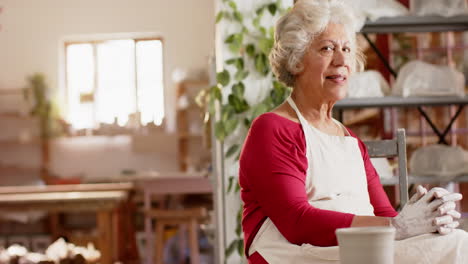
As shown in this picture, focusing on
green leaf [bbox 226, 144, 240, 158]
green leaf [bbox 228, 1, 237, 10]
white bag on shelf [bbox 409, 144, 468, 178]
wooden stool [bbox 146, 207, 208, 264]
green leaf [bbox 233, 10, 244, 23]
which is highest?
green leaf [bbox 228, 1, 237, 10]

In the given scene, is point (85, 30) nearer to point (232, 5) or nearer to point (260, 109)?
point (232, 5)

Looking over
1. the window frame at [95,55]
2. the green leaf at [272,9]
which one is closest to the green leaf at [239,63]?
the green leaf at [272,9]

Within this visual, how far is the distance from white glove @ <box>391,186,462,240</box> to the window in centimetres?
805

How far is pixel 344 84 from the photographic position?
1609mm

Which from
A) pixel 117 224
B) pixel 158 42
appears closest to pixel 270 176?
pixel 117 224

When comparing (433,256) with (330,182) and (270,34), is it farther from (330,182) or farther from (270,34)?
(270,34)

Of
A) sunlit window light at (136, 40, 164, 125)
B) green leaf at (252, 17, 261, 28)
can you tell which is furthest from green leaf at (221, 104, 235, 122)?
sunlit window light at (136, 40, 164, 125)

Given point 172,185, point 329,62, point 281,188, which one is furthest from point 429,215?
point 172,185

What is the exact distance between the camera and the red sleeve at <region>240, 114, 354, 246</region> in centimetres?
133

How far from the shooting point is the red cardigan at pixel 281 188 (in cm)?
133

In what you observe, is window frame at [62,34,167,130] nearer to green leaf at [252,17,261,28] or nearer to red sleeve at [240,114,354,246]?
green leaf at [252,17,261,28]

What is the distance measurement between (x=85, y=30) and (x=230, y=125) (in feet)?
21.6

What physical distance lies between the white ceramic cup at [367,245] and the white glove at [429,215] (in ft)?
1.01

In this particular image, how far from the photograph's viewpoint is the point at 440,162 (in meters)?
2.87
